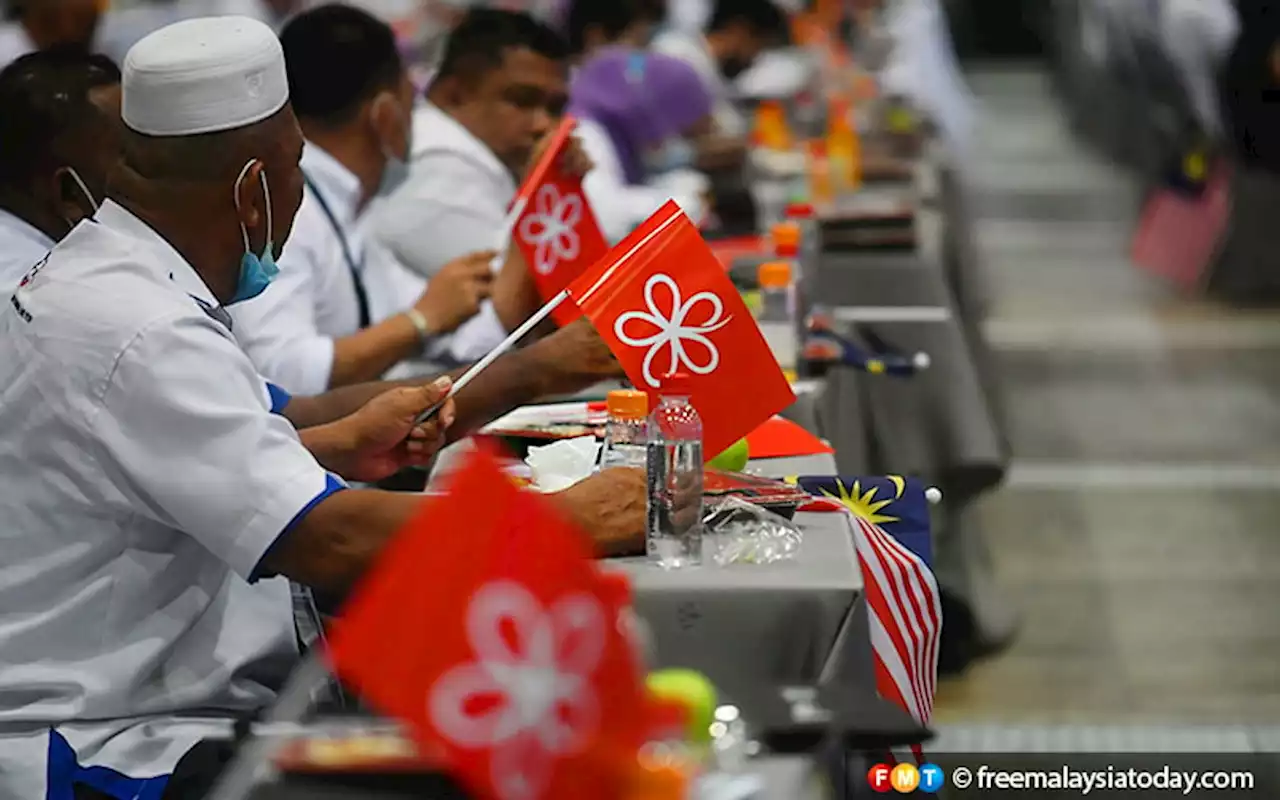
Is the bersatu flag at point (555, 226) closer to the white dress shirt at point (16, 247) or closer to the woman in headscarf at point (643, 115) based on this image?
the white dress shirt at point (16, 247)

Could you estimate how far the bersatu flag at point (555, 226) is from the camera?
12.0ft

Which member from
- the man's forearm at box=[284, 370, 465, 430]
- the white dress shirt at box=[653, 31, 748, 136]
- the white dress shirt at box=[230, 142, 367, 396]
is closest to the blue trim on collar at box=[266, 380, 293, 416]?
the man's forearm at box=[284, 370, 465, 430]

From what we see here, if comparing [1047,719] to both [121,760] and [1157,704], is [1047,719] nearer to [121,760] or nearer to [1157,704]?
[1157,704]

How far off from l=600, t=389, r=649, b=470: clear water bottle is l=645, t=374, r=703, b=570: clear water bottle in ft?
0.74

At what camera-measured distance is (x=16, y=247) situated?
2.86 m

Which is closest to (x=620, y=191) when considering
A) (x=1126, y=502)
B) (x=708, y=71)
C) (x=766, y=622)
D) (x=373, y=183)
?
(x=373, y=183)

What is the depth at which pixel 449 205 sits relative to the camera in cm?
439

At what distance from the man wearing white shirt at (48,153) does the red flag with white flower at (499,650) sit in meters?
1.49

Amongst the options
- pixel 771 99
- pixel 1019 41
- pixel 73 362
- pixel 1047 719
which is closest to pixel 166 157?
pixel 73 362

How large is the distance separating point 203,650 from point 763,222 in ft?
10.9

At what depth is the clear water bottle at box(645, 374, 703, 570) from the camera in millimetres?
2322

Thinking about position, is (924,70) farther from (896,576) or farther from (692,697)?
(692,697)

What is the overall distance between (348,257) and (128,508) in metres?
1.71

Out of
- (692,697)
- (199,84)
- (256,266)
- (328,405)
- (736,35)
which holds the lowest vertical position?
(692,697)
